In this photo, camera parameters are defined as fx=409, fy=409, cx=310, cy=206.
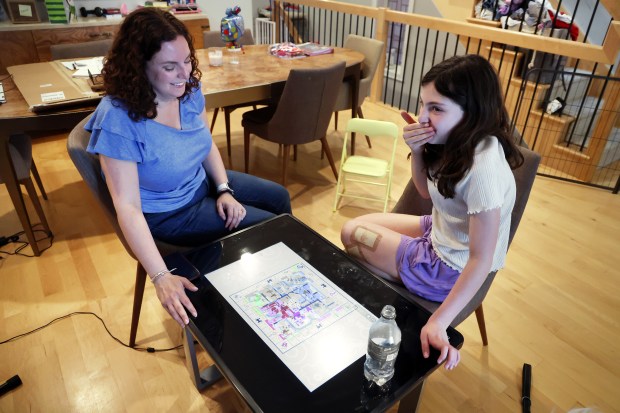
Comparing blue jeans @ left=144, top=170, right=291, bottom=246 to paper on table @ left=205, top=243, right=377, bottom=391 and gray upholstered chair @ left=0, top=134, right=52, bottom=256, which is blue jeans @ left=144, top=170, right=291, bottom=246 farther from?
gray upholstered chair @ left=0, top=134, right=52, bottom=256

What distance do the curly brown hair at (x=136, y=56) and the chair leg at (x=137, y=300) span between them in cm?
63

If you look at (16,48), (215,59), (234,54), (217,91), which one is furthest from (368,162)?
(16,48)

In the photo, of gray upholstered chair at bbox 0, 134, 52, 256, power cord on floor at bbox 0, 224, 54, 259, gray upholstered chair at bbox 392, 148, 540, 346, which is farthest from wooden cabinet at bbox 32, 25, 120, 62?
gray upholstered chair at bbox 392, 148, 540, 346

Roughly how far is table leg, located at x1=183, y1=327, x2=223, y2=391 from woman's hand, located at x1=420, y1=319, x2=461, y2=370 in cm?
78

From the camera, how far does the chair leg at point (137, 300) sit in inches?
63.4

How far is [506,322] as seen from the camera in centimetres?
193

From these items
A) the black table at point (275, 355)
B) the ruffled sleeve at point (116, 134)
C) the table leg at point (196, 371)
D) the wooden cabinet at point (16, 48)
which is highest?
the ruffled sleeve at point (116, 134)

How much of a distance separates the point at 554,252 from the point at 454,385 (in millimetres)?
1216

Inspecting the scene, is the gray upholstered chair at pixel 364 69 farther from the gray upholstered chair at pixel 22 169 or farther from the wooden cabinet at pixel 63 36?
the wooden cabinet at pixel 63 36

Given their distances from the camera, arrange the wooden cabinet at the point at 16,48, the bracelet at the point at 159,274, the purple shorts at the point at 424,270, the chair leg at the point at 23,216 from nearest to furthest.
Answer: the bracelet at the point at 159,274 < the purple shorts at the point at 424,270 < the chair leg at the point at 23,216 < the wooden cabinet at the point at 16,48

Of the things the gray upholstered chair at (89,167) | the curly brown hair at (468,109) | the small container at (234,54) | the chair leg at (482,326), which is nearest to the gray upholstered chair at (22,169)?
the gray upholstered chair at (89,167)

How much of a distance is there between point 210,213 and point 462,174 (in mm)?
954

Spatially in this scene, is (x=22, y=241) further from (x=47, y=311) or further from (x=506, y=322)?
(x=506, y=322)

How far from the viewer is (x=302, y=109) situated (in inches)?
97.7
